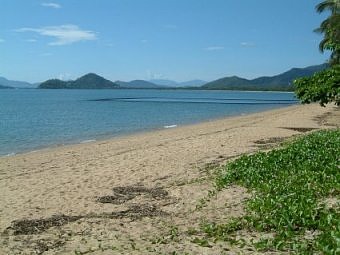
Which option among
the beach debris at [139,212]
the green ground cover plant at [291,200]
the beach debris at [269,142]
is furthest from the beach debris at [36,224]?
the beach debris at [269,142]

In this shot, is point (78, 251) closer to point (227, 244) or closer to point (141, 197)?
point (227, 244)

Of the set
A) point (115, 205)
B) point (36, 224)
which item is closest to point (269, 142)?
point (115, 205)

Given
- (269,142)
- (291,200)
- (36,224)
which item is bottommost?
(36,224)

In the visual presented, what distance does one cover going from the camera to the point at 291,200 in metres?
7.39

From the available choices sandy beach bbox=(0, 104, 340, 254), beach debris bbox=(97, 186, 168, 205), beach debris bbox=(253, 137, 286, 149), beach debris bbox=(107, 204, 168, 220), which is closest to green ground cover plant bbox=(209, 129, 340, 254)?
sandy beach bbox=(0, 104, 340, 254)

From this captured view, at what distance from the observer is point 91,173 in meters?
12.9

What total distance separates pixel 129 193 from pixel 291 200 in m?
3.92

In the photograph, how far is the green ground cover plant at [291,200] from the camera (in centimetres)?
583

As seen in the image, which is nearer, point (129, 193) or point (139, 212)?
point (139, 212)

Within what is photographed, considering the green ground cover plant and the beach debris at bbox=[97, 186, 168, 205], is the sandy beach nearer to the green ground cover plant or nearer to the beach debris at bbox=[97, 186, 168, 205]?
the beach debris at bbox=[97, 186, 168, 205]

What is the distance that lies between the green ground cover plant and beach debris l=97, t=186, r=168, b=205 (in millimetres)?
1312

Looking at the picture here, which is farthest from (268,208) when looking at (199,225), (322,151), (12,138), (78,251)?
(12,138)

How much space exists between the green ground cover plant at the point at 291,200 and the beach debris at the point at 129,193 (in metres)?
1.31

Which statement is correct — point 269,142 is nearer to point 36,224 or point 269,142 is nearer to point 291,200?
point 291,200
